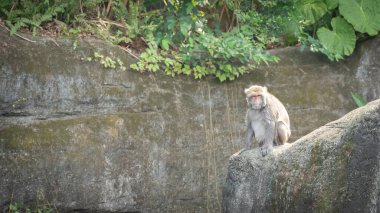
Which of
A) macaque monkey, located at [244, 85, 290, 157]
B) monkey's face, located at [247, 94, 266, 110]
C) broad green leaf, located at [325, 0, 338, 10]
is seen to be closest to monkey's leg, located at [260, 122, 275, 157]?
macaque monkey, located at [244, 85, 290, 157]

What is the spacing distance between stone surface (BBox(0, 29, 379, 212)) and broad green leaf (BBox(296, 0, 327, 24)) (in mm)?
1567

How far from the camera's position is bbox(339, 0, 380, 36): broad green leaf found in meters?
11.9

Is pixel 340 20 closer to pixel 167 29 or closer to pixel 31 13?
pixel 167 29

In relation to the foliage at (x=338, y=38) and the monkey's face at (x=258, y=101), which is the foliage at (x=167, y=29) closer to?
the foliage at (x=338, y=38)

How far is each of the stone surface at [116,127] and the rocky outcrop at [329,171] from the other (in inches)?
122

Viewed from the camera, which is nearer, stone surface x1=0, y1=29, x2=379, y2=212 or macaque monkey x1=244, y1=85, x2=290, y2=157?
macaque monkey x1=244, y1=85, x2=290, y2=157

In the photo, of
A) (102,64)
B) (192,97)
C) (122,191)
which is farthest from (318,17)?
(122,191)

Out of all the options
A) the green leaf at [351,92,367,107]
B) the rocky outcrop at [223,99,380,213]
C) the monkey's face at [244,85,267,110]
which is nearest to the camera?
the rocky outcrop at [223,99,380,213]

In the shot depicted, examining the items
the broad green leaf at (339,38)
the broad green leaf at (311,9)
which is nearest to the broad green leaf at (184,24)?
the broad green leaf at (311,9)

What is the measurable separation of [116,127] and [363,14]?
5326 millimetres

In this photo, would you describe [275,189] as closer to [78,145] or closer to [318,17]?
[78,145]

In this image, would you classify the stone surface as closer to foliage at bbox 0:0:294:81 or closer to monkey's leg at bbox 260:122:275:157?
foliage at bbox 0:0:294:81

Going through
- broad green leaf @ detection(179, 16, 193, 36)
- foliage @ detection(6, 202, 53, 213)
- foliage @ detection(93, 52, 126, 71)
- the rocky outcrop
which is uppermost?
broad green leaf @ detection(179, 16, 193, 36)

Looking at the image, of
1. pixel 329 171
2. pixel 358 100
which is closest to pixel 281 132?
pixel 329 171
